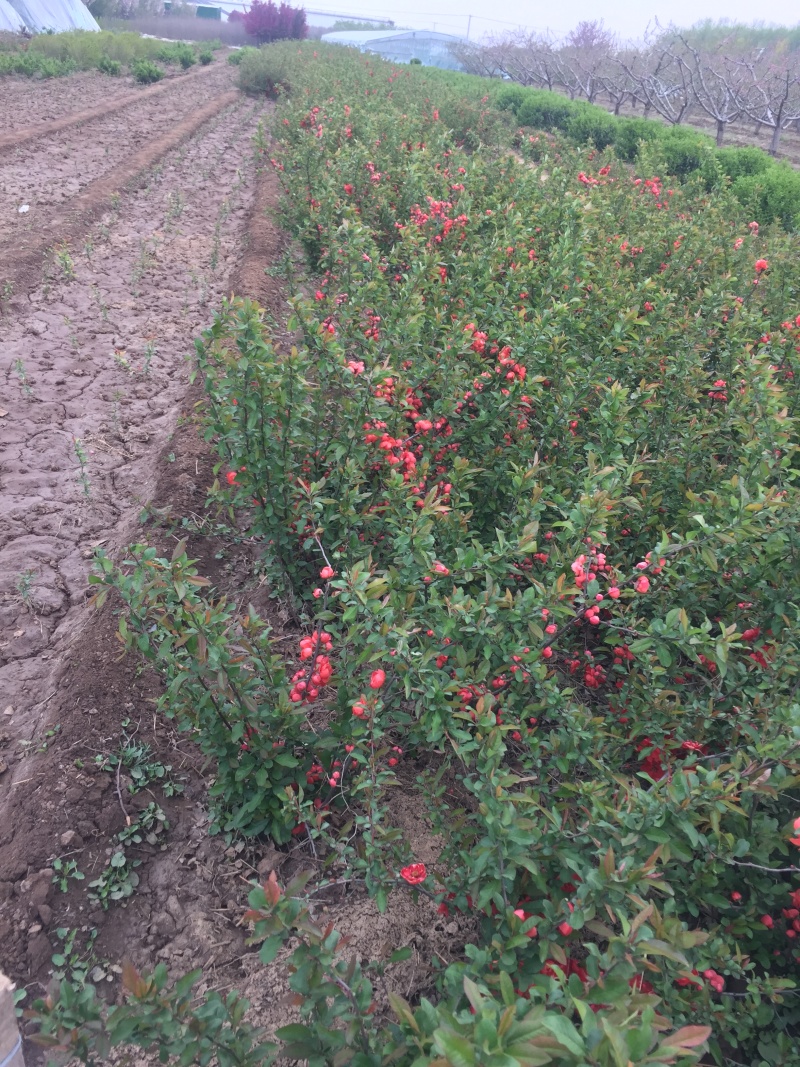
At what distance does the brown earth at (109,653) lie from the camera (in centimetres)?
206

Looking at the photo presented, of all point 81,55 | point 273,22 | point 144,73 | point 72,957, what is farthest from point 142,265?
point 273,22

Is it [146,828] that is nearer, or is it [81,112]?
[146,828]

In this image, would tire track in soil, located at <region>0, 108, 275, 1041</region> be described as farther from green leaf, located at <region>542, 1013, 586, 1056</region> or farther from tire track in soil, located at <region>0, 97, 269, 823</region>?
green leaf, located at <region>542, 1013, 586, 1056</region>

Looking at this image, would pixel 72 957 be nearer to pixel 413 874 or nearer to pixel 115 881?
pixel 115 881

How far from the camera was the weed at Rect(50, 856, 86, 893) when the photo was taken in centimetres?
213

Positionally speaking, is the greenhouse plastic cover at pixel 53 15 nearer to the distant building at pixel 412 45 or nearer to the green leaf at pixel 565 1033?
the distant building at pixel 412 45

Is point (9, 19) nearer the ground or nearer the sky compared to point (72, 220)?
nearer the sky

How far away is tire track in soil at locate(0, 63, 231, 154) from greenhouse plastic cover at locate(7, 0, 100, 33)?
22.2 ft

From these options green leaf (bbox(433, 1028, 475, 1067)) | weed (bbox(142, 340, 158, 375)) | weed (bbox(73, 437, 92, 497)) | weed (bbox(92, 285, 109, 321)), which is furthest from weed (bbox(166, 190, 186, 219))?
green leaf (bbox(433, 1028, 475, 1067))

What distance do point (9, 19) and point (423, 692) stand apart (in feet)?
96.9

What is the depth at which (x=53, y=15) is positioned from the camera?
25.1 meters

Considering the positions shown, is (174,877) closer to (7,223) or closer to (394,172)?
(394,172)

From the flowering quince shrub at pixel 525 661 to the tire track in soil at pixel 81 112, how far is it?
32.0 feet

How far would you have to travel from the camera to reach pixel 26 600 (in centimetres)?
322
